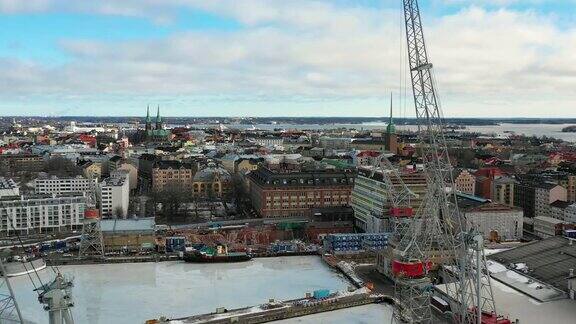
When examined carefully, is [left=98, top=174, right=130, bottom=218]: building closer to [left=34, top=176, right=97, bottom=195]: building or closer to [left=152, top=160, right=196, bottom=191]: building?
[left=34, top=176, right=97, bottom=195]: building

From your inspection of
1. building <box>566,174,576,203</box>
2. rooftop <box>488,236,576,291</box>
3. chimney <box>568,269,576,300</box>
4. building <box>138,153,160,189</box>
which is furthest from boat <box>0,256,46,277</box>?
building <box>566,174,576,203</box>

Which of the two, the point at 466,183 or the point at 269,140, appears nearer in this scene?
the point at 466,183

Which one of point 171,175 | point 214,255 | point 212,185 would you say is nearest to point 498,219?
point 214,255

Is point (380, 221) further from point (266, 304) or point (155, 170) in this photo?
point (155, 170)

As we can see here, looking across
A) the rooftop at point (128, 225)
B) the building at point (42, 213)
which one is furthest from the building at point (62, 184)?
the rooftop at point (128, 225)

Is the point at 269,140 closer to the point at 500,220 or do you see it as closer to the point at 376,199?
the point at 376,199

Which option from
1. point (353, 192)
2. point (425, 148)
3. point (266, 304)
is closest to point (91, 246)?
point (266, 304)
